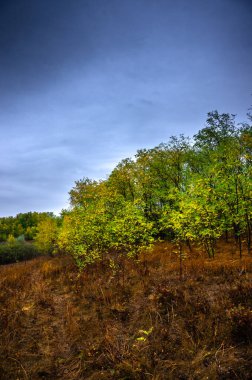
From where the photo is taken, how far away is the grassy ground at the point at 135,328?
202 inches

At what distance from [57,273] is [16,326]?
7.81 meters

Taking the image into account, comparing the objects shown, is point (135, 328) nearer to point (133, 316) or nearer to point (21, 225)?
point (133, 316)

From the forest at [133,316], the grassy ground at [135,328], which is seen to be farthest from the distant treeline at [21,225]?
the grassy ground at [135,328]

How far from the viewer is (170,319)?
23.2ft

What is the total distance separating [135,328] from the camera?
23.0 feet

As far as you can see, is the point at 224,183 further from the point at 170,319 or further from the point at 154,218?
the point at 154,218

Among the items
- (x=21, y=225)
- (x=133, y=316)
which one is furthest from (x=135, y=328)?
(x=21, y=225)

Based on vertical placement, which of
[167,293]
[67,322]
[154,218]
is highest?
[154,218]

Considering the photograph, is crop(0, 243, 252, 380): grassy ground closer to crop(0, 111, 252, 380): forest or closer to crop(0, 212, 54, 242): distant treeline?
crop(0, 111, 252, 380): forest

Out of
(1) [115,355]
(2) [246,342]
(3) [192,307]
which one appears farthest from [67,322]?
(2) [246,342]

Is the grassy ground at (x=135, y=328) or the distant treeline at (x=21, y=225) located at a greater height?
the distant treeline at (x=21, y=225)

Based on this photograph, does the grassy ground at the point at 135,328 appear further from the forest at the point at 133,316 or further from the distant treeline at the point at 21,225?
the distant treeline at the point at 21,225

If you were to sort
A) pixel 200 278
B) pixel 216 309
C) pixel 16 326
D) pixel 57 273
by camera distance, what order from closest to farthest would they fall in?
pixel 216 309 → pixel 16 326 → pixel 200 278 → pixel 57 273

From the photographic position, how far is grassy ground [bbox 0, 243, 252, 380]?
514 centimetres
